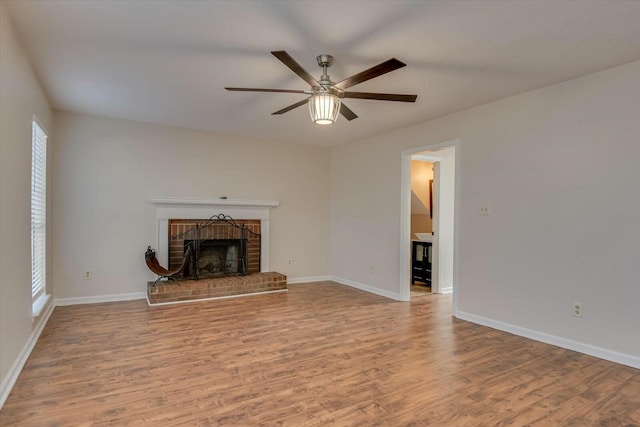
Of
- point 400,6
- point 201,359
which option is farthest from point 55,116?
point 400,6

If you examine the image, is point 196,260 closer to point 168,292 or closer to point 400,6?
point 168,292

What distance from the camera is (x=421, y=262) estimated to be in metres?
6.14

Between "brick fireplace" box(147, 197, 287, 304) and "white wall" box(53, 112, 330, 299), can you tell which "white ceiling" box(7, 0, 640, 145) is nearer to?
"white wall" box(53, 112, 330, 299)

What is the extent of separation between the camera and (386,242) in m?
5.30

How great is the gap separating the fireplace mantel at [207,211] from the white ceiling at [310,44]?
1667mm

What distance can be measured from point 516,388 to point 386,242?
2966mm

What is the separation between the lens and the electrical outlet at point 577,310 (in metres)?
3.14

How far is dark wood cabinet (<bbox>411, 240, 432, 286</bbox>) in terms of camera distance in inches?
235

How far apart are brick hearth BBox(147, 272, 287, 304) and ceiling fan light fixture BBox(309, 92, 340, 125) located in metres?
3.21

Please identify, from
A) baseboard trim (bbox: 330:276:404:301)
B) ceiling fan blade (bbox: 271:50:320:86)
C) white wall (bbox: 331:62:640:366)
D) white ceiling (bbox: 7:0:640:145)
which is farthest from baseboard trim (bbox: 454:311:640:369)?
ceiling fan blade (bbox: 271:50:320:86)

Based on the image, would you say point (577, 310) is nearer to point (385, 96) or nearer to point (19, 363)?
point (385, 96)

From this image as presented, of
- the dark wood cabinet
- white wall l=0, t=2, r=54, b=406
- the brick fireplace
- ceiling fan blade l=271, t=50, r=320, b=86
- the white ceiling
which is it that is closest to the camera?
ceiling fan blade l=271, t=50, r=320, b=86

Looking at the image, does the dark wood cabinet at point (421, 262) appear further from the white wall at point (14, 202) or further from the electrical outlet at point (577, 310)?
the white wall at point (14, 202)

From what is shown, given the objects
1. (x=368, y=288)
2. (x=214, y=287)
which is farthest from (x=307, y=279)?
(x=214, y=287)
